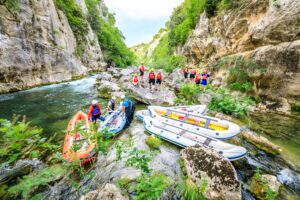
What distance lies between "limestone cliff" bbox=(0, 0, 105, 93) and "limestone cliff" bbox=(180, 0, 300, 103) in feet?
60.3

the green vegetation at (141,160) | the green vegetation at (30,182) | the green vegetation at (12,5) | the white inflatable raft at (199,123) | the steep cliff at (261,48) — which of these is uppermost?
the green vegetation at (12,5)

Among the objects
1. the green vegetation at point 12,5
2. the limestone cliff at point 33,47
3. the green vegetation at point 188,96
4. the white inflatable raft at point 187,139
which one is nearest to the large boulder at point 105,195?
the white inflatable raft at point 187,139

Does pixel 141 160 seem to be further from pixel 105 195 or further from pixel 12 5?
pixel 12 5

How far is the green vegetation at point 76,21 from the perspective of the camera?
76.5 ft

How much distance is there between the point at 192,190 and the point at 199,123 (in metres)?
3.63

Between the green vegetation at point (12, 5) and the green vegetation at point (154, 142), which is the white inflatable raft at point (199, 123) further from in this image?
the green vegetation at point (12, 5)

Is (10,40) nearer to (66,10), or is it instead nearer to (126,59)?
(66,10)

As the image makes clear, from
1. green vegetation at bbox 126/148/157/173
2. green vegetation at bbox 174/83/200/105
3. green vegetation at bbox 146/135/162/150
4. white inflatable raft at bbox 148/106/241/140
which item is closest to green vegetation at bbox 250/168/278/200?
white inflatable raft at bbox 148/106/241/140

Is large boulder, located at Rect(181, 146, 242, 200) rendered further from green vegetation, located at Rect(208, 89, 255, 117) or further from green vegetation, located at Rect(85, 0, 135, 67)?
green vegetation, located at Rect(85, 0, 135, 67)

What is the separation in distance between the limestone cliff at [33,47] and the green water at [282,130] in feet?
58.4

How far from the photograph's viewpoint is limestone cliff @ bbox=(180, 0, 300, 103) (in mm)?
7945

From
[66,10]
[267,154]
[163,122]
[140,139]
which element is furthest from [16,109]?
[66,10]

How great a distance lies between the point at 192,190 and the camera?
10.5 ft

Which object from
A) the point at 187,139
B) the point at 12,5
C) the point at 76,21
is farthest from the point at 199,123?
the point at 76,21
